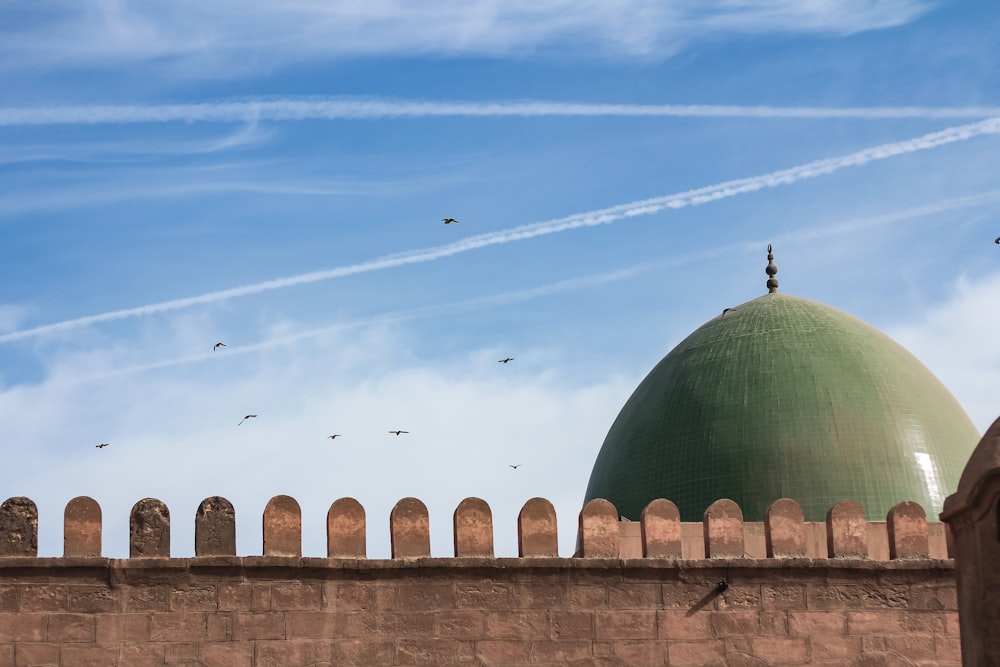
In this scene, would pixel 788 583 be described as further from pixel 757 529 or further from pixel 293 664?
pixel 293 664

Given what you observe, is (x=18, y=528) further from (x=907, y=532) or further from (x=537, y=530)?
(x=907, y=532)

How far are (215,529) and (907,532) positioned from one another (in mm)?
5133

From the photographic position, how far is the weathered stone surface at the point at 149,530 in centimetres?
1118

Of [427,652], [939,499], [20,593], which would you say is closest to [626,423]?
[939,499]

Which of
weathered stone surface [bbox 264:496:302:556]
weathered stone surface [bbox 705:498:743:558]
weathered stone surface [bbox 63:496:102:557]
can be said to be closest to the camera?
weathered stone surface [bbox 63:496:102:557]

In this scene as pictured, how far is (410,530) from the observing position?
1156 centimetres

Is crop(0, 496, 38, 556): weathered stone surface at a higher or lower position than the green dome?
lower

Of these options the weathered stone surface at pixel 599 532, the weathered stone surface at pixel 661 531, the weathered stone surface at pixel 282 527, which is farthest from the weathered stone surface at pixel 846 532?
the weathered stone surface at pixel 282 527

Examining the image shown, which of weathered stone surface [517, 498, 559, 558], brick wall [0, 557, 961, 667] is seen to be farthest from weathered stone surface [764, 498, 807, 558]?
weathered stone surface [517, 498, 559, 558]

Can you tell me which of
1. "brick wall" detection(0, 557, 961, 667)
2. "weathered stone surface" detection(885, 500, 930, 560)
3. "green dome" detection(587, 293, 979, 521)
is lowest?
"brick wall" detection(0, 557, 961, 667)

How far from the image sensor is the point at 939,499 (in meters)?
16.8

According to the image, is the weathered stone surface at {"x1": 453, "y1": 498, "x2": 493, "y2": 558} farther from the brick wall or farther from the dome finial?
the dome finial

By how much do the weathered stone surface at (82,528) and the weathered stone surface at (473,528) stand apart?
2519 millimetres

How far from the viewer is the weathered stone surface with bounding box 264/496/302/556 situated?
11328mm
